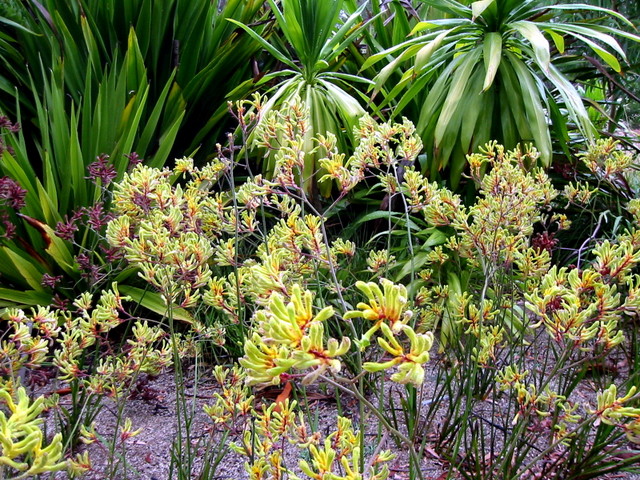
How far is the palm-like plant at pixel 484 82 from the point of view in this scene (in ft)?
9.21

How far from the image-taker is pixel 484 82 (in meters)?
2.88

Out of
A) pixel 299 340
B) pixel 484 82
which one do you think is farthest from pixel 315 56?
pixel 299 340

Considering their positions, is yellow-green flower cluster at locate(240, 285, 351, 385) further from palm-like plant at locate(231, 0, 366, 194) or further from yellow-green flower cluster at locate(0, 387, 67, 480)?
palm-like plant at locate(231, 0, 366, 194)

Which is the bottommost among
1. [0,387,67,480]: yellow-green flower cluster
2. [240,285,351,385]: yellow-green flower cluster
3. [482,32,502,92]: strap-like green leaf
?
[0,387,67,480]: yellow-green flower cluster

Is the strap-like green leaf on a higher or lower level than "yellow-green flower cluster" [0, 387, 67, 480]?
higher

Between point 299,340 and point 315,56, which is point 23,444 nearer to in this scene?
point 299,340

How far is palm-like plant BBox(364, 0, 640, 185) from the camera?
111 inches

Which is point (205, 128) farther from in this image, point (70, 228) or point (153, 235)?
point (153, 235)

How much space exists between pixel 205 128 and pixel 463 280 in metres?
1.94

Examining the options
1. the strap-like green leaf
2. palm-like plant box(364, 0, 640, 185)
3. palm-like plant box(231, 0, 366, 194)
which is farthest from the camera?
palm-like plant box(231, 0, 366, 194)

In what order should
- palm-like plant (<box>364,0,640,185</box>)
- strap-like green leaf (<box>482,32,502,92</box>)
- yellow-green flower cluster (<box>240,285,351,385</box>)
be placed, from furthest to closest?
palm-like plant (<box>364,0,640,185</box>)
strap-like green leaf (<box>482,32,502,92</box>)
yellow-green flower cluster (<box>240,285,351,385</box>)

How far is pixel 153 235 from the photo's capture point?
103cm

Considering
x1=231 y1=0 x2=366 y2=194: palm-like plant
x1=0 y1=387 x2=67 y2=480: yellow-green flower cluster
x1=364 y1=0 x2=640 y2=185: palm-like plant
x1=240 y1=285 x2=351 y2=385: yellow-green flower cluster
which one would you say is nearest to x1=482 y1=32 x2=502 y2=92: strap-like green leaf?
x1=364 y1=0 x2=640 y2=185: palm-like plant

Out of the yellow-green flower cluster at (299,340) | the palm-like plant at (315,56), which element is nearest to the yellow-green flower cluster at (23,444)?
the yellow-green flower cluster at (299,340)
